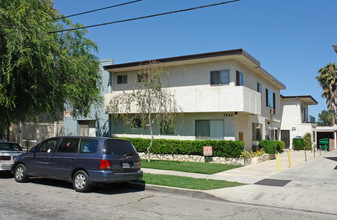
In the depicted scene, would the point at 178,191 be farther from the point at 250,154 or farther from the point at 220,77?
the point at 220,77

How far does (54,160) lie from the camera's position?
10.0m

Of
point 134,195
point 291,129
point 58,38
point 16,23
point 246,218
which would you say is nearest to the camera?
point 246,218

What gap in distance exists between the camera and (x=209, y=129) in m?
19.7

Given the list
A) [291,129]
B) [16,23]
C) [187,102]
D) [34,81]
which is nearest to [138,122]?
[187,102]

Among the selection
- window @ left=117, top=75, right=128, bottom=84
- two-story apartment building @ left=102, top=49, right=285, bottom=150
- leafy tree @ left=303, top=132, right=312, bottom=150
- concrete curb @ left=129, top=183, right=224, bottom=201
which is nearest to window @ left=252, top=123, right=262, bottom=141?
two-story apartment building @ left=102, top=49, right=285, bottom=150

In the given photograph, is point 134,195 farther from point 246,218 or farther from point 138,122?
point 138,122

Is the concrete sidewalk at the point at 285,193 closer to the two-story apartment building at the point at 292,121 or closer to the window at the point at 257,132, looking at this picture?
the window at the point at 257,132

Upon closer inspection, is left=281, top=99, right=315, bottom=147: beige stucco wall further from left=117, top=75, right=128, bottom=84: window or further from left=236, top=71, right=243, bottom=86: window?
left=117, top=75, right=128, bottom=84: window

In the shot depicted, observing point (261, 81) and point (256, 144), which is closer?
point (256, 144)

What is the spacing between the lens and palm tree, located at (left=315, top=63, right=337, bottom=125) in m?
38.4

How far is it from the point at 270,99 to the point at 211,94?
35.4ft

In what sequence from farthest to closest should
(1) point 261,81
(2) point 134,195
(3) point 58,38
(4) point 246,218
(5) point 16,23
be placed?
1. (1) point 261,81
2. (3) point 58,38
3. (5) point 16,23
4. (2) point 134,195
5. (4) point 246,218

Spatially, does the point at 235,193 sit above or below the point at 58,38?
below

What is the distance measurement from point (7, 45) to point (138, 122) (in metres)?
11.8
